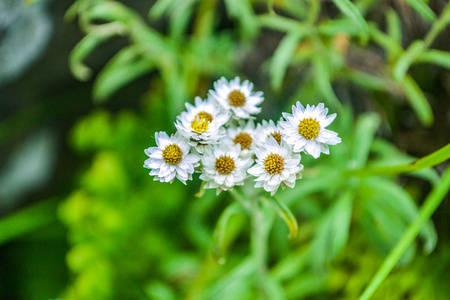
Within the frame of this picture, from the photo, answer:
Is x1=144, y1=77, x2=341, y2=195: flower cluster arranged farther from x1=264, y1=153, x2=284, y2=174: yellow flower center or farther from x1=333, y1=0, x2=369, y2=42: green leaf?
x1=333, y1=0, x2=369, y2=42: green leaf

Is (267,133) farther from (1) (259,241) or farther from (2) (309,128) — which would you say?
(1) (259,241)

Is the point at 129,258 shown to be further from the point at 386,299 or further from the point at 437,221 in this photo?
the point at 437,221

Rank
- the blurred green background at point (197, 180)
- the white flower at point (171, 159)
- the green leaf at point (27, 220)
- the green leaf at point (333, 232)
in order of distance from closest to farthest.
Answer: the white flower at point (171, 159) → the green leaf at point (333, 232) → the blurred green background at point (197, 180) → the green leaf at point (27, 220)

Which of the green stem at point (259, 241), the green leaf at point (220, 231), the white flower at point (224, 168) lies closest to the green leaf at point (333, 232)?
the green stem at point (259, 241)

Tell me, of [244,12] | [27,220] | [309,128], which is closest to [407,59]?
[244,12]

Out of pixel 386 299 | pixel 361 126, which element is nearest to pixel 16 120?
pixel 361 126

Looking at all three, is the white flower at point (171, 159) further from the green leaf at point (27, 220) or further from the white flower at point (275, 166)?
the green leaf at point (27, 220)

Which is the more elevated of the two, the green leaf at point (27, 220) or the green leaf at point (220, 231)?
the green leaf at point (27, 220)
